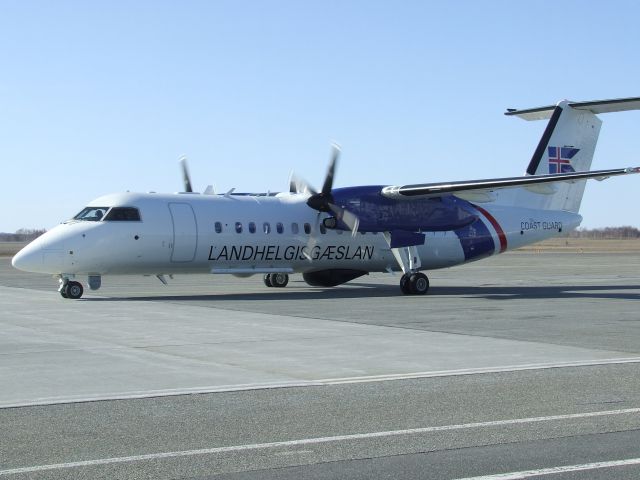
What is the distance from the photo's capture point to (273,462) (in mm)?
7047

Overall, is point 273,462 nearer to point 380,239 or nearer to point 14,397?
point 14,397

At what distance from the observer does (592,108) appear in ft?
108

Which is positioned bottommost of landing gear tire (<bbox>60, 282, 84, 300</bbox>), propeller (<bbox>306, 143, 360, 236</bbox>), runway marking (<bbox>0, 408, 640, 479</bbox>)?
landing gear tire (<bbox>60, 282, 84, 300</bbox>)

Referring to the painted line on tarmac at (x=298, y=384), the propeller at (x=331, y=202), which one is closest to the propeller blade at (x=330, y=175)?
the propeller at (x=331, y=202)

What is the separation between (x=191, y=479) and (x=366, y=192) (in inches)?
915

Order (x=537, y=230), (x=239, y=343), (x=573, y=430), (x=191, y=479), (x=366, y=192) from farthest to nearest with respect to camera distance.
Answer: (x=537, y=230) < (x=366, y=192) < (x=239, y=343) < (x=573, y=430) < (x=191, y=479)

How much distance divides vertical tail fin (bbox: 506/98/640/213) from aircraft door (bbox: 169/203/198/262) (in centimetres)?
1255

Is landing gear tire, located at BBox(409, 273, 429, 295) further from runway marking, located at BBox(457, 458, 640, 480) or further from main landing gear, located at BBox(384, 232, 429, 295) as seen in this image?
runway marking, located at BBox(457, 458, 640, 480)

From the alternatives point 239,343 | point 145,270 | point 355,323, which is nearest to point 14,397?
point 239,343

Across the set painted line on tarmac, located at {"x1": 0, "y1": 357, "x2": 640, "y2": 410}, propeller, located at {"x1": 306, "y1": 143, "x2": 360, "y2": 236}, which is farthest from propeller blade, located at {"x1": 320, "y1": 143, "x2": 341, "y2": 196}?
painted line on tarmac, located at {"x1": 0, "y1": 357, "x2": 640, "y2": 410}

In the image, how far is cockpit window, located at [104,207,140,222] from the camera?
25906 mm

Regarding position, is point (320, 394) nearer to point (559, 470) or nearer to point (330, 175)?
point (559, 470)

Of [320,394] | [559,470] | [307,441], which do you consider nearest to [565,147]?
[320,394]

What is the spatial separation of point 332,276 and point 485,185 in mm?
6566
